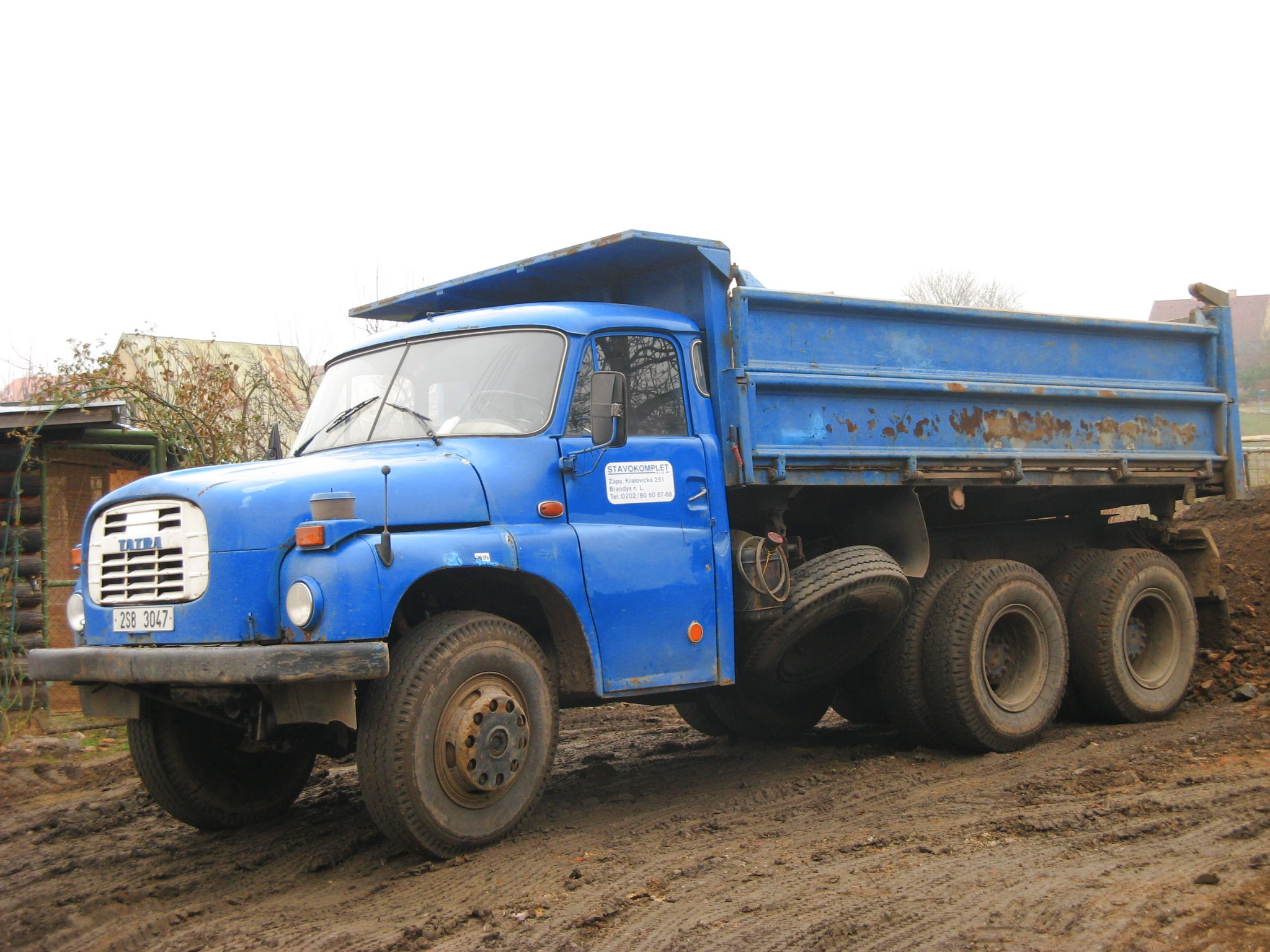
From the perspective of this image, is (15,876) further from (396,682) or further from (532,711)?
(532,711)

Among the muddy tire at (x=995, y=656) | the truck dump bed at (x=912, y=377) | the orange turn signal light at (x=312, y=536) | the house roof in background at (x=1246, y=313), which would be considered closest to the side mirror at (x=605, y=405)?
the truck dump bed at (x=912, y=377)

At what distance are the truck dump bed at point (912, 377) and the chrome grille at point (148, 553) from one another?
8.09 ft

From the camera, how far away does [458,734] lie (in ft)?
15.7

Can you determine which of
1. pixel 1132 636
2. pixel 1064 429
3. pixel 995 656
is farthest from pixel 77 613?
pixel 1132 636

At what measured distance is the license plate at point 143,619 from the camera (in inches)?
187

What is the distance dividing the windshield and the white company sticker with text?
0.46 meters

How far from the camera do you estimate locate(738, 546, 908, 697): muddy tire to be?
6.27 meters

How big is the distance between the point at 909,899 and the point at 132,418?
8240 millimetres

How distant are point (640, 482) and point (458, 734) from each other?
1.60m

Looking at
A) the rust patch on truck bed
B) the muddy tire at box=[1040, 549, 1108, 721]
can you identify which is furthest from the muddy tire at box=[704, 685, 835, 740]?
the rust patch on truck bed

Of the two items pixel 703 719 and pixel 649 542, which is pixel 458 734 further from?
pixel 703 719

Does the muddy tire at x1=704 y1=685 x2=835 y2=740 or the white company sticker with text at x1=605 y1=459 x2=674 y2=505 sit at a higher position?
the white company sticker with text at x1=605 y1=459 x2=674 y2=505

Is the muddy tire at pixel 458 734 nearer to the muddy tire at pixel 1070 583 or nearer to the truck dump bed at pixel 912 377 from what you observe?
the truck dump bed at pixel 912 377

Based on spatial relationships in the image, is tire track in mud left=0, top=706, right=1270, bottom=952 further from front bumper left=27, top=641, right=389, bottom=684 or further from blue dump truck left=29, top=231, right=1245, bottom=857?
front bumper left=27, top=641, right=389, bottom=684
